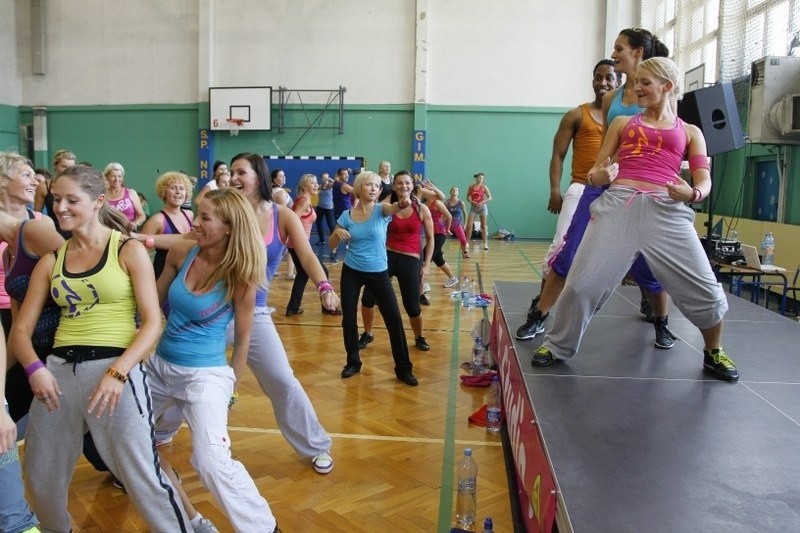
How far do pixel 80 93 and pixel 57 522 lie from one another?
62.8 ft

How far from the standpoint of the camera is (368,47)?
18.0 m

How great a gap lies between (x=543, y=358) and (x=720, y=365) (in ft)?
2.87

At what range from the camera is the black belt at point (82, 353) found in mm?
2467

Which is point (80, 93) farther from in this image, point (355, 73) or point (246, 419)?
point (246, 419)

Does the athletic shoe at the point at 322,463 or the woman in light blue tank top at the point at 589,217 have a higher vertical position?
the woman in light blue tank top at the point at 589,217

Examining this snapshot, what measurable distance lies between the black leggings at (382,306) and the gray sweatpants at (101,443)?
2.86 metres

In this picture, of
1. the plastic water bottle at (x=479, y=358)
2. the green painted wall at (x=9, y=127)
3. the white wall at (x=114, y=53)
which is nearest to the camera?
the plastic water bottle at (x=479, y=358)

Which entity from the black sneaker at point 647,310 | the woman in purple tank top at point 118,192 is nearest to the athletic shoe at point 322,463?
the black sneaker at point 647,310

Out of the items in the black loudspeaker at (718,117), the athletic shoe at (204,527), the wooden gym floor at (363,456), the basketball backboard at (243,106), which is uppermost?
the basketball backboard at (243,106)

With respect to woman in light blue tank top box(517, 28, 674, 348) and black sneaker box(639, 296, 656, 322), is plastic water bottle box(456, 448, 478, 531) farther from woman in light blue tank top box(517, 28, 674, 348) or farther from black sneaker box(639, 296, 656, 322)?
black sneaker box(639, 296, 656, 322)

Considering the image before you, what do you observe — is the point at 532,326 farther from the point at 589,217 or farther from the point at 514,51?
the point at 514,51

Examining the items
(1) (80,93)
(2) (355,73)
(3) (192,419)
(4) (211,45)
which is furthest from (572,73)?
(3) (192,419)

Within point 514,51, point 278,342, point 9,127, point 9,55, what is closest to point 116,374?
point 278,342

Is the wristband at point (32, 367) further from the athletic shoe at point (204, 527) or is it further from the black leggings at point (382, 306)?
the black leggings at point (382, 306)
